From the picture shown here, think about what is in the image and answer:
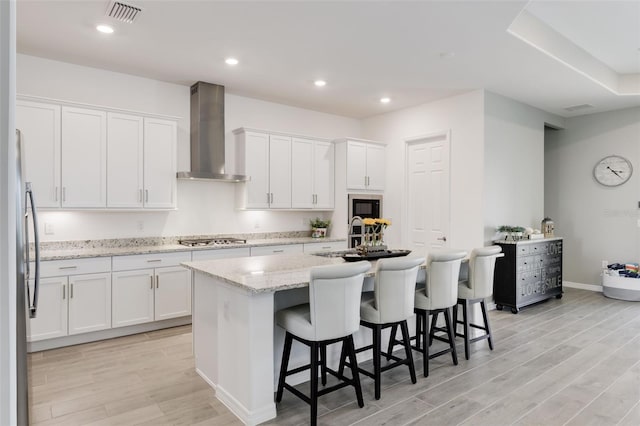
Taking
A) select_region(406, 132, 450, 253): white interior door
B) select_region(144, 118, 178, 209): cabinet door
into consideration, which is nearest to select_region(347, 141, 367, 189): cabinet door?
select_region(406, 132, 450, 253): white interior door

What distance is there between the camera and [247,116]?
559cm

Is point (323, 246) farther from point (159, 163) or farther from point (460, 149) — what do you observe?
point (159, 163)

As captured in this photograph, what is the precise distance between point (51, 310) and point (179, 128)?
2.46m

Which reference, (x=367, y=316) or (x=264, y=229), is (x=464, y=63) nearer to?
(x=367, y=316)

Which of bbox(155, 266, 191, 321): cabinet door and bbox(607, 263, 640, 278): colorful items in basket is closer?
bbox(155, 266, 191, 321): cabinet door

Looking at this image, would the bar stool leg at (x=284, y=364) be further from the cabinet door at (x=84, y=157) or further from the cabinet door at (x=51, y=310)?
the cabinet door at (x=84, y=157)

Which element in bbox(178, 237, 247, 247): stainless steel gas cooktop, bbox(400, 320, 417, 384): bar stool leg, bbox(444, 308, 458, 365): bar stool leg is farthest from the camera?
bbox(178, 237, 247, 247): stainless steel gas cooktop

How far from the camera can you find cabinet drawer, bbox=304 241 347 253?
553 centimetres

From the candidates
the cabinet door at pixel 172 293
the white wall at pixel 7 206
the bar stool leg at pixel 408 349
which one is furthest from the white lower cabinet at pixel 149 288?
the white wall at pixel 7 206

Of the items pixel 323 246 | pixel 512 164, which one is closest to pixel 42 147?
pixel 323 246

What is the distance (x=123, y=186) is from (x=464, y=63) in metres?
3.87

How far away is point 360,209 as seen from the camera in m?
6.09

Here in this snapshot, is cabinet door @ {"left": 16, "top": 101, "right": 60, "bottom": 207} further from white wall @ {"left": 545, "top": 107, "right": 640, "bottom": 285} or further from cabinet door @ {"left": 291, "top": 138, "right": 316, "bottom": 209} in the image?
white wall @ {"left": 545, "top": 107, "right": 640, "bottom": 285}

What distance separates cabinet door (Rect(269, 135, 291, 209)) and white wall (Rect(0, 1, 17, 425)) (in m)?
4.65
